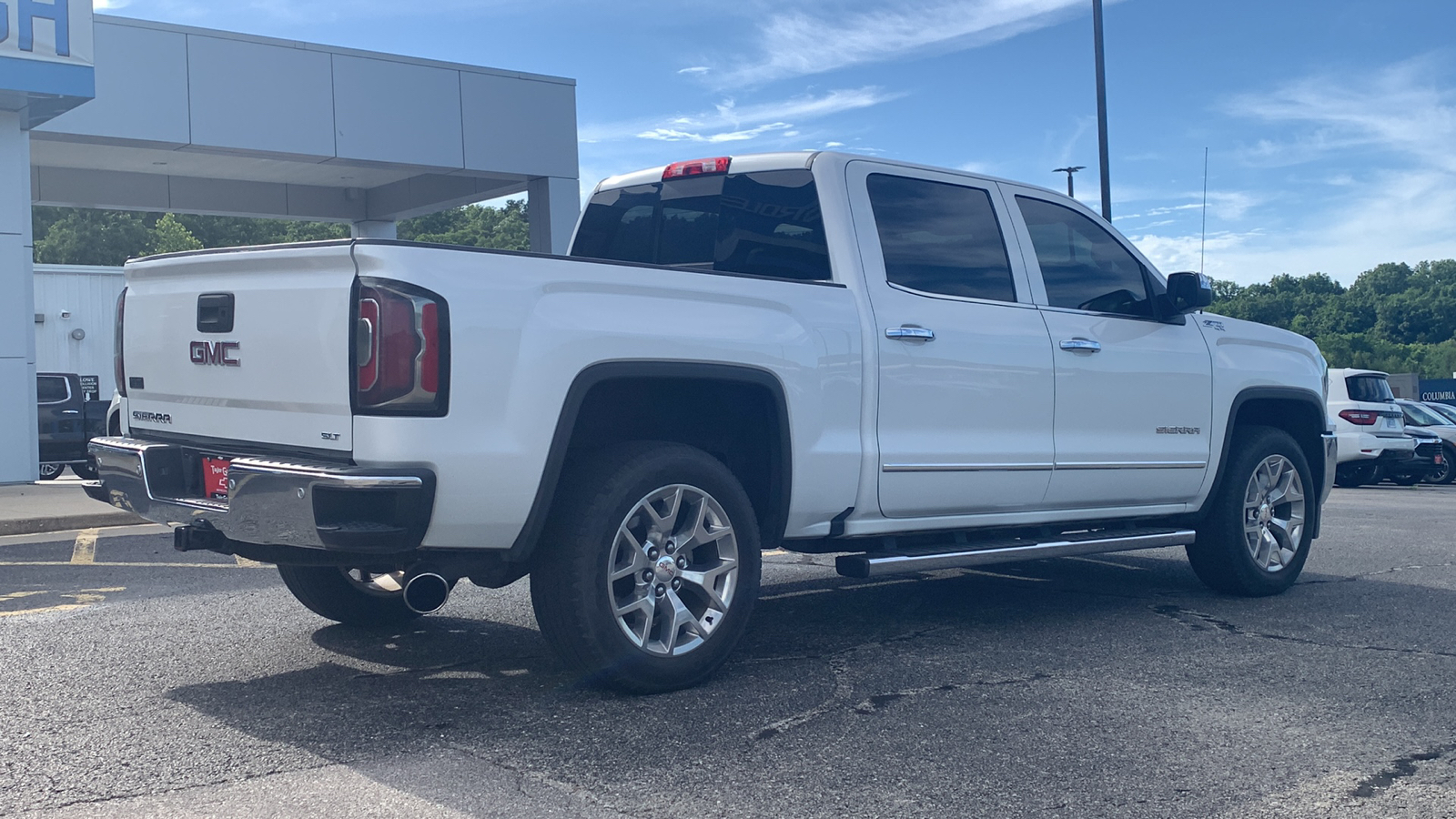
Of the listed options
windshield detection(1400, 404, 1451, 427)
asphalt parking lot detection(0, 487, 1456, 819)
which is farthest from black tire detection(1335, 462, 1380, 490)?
asphalt parking lot detection(0, 487, 1456, 819)

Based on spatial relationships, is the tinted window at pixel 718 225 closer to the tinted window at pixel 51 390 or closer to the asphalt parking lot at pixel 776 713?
the asphalt parking lot at pixel 776 713

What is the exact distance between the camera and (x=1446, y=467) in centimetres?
1997

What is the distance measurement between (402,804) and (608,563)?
45.8 inches

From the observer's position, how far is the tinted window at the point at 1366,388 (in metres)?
18.6

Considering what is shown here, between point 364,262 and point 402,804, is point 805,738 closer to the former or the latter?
point 402,804

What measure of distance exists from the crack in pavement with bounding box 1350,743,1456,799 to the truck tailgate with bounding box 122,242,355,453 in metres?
3.17

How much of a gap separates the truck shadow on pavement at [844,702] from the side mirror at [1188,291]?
5.09 feet

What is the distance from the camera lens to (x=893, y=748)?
402 cm

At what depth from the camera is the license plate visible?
4426 mm

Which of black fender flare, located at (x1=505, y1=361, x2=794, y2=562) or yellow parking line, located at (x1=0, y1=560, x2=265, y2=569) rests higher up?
black fender flare, located at (x1=505, y1=361, x2=794, y2=562)

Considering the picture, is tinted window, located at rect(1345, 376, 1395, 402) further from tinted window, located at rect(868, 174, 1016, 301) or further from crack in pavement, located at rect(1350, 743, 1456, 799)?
crack in pavement, located at rect(1350, 743, 1456, 799)

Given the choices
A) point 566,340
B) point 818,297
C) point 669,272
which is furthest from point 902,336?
point 566,340

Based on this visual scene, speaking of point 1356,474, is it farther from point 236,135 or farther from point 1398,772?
point 1398,772

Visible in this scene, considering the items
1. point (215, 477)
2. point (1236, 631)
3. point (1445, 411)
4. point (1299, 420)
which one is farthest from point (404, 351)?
point (1445, 411)
